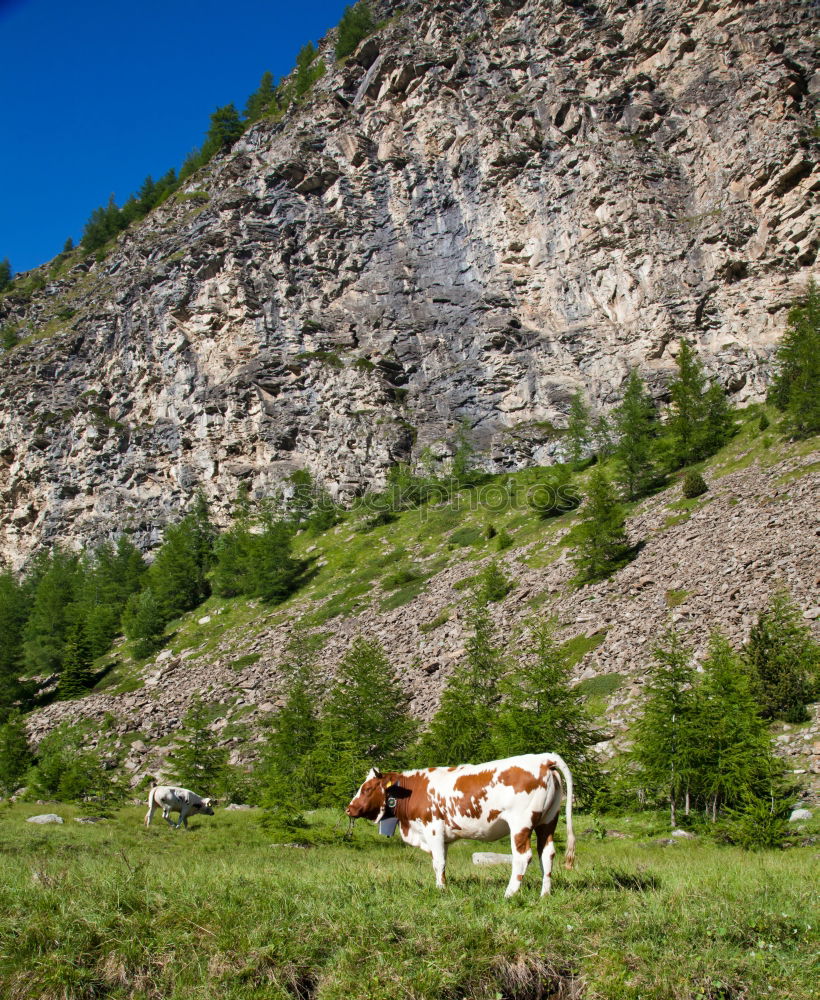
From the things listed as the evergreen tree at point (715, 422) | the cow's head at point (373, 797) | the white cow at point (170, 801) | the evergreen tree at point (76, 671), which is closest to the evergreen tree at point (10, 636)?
the evergreen tree at point (76, 671)

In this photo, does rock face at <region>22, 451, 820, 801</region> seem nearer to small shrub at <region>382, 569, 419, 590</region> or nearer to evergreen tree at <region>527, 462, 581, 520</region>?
small shrub at <region>382, 569, 419, 590</region>

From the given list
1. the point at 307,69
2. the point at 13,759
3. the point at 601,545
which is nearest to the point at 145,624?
the point at 13,759

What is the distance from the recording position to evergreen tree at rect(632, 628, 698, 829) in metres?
15.6

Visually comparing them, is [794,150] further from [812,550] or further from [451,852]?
→ [451,852]

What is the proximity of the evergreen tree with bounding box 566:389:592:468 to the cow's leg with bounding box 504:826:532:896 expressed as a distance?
212 feet

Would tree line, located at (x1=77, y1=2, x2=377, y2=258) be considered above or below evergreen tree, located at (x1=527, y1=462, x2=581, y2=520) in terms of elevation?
above

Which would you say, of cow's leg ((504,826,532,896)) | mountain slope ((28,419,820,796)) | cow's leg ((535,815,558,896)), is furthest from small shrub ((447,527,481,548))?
cow's leg ((504,826,532,896))

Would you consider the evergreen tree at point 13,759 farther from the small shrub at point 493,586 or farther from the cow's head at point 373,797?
the cow's head at point 373,797

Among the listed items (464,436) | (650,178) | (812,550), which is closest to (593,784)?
(812,550)

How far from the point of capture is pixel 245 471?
88.3m

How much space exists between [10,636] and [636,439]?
75.0 meters

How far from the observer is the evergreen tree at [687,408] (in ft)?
179

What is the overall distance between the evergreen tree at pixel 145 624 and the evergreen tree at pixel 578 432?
5153cm

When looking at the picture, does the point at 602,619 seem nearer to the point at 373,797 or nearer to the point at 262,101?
the point at 373,797
